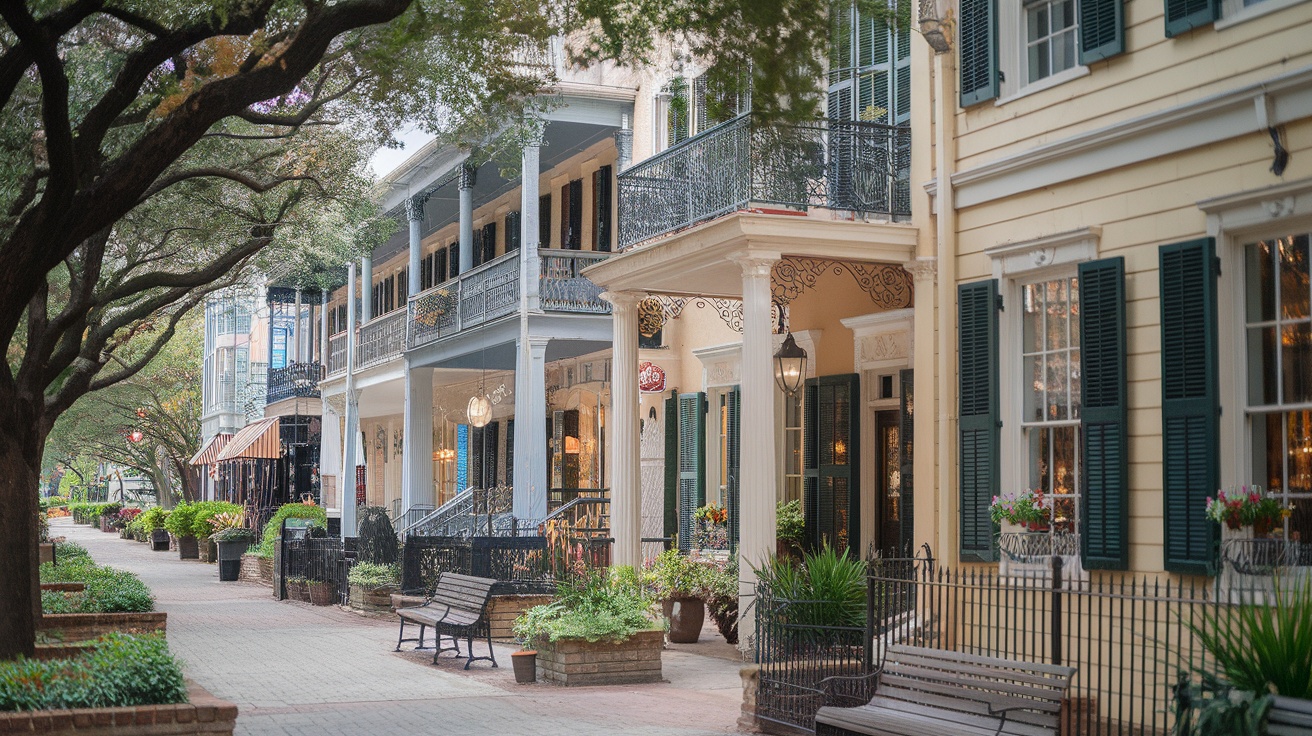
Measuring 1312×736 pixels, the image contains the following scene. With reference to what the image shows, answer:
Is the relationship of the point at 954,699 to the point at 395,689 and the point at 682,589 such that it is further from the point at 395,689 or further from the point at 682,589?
the point at 682,589

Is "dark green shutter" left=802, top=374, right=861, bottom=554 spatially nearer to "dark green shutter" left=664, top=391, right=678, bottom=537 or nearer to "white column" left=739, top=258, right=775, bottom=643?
"white column" left=739, top=258, right=775, bottom=643

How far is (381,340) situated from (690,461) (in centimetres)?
1137

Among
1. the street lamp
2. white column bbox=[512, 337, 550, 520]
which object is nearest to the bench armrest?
the street lamp

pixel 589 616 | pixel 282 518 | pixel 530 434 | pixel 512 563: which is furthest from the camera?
pixel 282 518

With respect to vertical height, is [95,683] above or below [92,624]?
above

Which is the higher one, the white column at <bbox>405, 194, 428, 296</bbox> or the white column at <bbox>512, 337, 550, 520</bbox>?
the white column at <bbox>405, 194, 428, 296</bbox>

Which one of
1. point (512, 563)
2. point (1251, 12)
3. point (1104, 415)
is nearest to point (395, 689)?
point (512, 563)

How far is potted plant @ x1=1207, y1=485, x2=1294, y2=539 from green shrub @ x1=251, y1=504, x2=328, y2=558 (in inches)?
924

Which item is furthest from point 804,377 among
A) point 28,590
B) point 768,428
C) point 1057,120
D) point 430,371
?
point 430,371

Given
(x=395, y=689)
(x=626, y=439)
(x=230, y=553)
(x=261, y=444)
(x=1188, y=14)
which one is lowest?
(x=395, y=689)

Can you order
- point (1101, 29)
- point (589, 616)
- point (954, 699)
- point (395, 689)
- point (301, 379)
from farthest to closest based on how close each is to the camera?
point (301, 379) → point (589, 616) → point (395, 689) → point (1101, 29) → point (954, 699)

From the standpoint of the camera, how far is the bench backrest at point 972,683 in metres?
7.64

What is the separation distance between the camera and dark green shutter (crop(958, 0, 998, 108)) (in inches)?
477

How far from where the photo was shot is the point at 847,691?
1026 centimetres
